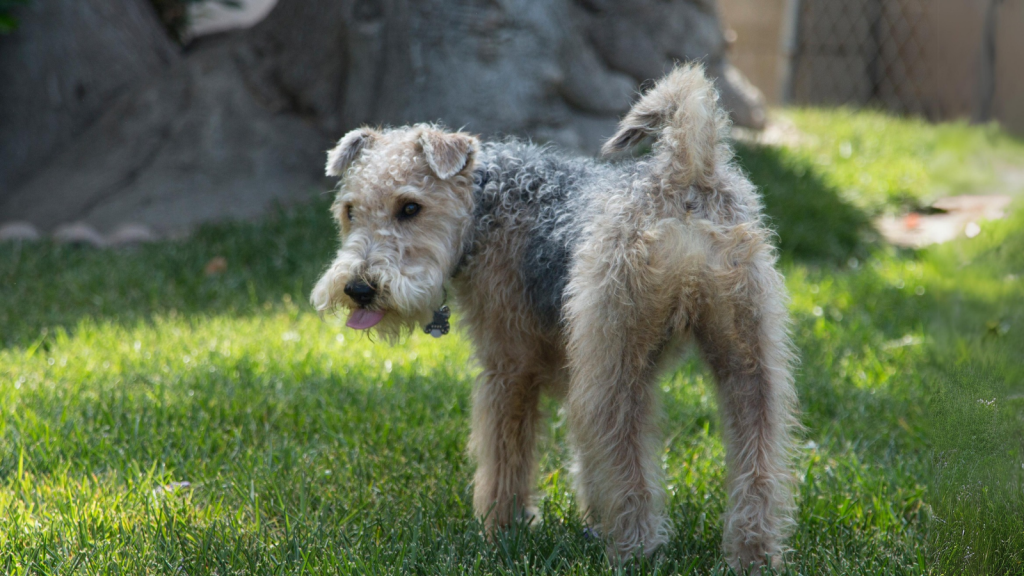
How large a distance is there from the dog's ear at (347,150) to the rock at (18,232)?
499 centimetres

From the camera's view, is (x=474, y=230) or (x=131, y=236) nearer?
(x=474, y=230)

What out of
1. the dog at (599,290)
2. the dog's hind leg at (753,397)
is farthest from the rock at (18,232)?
the dog's hind leg at (753,397)

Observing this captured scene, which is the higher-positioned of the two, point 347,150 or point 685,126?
point 685,126

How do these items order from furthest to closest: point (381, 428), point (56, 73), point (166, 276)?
point (56, 73) → point (166, 276) → point (381, 428)

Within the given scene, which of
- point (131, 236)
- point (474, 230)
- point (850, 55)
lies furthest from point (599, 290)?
point (850, 55)

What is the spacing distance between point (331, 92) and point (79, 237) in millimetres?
2553

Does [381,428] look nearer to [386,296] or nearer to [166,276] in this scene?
[386,296]

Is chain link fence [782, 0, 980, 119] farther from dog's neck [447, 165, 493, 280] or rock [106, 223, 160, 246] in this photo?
dog's neck [447, 165, 493, 280]

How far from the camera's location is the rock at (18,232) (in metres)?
6.93

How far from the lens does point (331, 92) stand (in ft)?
25.9

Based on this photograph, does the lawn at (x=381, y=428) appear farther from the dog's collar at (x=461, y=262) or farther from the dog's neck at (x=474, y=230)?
the dog's neck at (x=474, y=230)

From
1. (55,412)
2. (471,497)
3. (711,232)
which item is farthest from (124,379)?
(711,232)

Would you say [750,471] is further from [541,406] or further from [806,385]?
[806,385]

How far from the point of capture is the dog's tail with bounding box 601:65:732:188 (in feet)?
7.81
